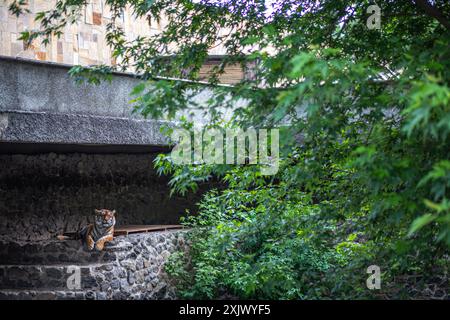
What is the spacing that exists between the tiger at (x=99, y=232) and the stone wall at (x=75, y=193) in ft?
4.76

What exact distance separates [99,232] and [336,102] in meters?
4.67

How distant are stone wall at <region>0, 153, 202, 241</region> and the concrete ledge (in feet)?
6.57

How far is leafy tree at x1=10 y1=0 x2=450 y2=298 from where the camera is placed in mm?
4500

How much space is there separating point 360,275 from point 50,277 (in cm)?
401

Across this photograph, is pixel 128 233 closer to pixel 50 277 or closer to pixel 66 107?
pixel 50 277

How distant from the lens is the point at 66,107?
8188mm

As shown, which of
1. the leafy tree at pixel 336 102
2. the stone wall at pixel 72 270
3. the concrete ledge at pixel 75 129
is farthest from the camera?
the stone wall at pixel 72 270

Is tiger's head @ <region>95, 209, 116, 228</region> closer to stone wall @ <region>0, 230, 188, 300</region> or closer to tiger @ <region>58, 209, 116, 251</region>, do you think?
tiger @ <region>58, 209, 116, 251</region>

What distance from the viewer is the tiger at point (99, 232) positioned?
8.96 m

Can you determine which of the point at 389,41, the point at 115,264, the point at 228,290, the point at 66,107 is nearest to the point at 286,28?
the point at 389,41

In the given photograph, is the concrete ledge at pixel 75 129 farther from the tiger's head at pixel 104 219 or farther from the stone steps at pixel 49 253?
the stone steps at pixel 49 253

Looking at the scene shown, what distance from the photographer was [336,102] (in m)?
5.31

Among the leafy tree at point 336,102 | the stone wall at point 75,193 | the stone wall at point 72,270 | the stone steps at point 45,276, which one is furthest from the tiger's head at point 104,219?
the leafy tree at point 336,102

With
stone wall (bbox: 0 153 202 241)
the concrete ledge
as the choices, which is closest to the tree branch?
the concrete ledge
